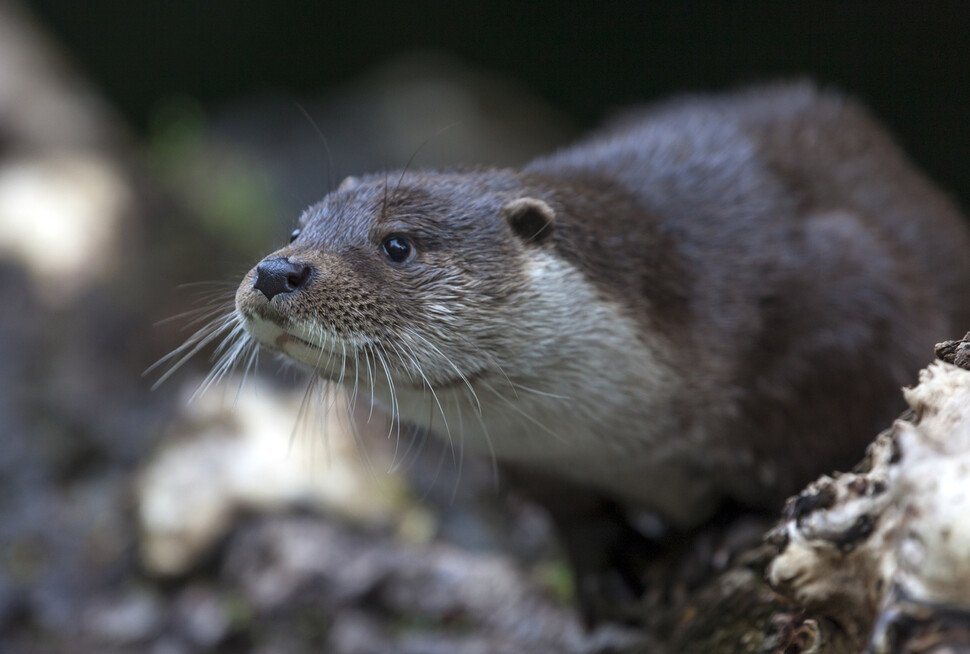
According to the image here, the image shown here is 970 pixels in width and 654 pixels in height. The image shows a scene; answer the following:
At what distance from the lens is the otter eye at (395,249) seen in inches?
114

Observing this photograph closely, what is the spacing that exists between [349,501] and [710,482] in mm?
Result: 2091

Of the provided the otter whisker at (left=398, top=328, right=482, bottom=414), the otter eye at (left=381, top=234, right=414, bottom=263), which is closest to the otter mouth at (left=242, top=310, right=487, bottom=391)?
the otter whisker at (left=398, top=328, right=482, bottom=414)

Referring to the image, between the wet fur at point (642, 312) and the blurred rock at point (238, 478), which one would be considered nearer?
the wet fur at point (642, 312)

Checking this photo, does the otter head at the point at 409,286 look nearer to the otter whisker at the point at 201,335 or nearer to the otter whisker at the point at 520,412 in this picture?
the otter whisker at the point at 520,412

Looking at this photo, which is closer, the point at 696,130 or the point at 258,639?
the point at 696,130

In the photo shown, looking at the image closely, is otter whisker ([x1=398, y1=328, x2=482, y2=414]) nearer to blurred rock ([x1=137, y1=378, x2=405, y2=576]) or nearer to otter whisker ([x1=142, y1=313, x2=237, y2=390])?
otter whisker ([x1=142, y1=313, x2=237, y2=390])

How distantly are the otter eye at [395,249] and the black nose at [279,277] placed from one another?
34 centimetres

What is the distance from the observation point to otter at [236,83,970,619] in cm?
282

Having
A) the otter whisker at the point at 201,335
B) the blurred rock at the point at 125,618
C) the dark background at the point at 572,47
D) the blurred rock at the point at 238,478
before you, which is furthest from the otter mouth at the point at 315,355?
the dark background at the point at 572,47

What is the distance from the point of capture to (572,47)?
9.59 metres

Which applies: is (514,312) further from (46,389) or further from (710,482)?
(46,389)

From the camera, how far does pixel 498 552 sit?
15.1 feet

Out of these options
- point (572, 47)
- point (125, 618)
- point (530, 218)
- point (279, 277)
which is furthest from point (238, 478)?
point (572, 47)

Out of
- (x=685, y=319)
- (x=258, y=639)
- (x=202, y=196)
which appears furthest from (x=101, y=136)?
(x=685, y=319)
